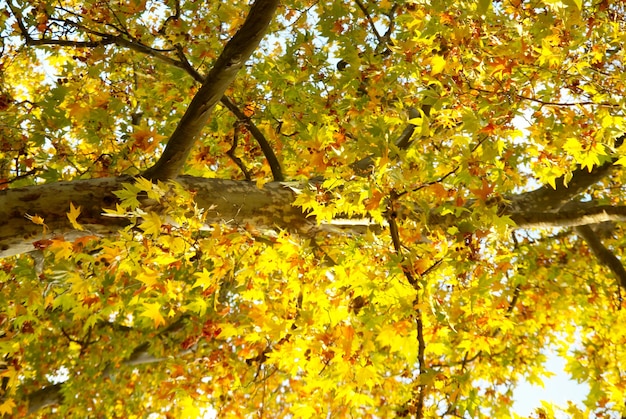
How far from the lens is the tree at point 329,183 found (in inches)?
85.5

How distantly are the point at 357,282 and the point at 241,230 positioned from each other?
85 centimetres

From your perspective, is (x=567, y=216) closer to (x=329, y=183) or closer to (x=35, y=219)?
(x=329, y=183)

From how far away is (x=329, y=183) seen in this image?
86.6 inches

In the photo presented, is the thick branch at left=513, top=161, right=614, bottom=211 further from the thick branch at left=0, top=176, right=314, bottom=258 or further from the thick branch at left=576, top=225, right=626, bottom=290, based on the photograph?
the thick branch at left=0, top=176, right=314, bottom=258

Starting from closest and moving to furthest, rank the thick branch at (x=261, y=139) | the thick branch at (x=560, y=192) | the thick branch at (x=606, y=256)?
the thick branch at (x=261, y=139) → the thick branch at (x=560, y=192) → the thick branch at (x=606, y=256)

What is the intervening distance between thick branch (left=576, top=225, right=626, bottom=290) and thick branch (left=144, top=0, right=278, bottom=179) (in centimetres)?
447

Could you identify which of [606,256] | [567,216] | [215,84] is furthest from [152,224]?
[606,256]

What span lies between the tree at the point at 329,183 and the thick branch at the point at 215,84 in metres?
0.01

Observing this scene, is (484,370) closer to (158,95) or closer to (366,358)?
(366,358)

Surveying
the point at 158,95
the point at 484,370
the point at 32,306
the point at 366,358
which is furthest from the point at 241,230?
the point at 484,370

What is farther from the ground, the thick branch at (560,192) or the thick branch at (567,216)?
the thick branch at (560,192)

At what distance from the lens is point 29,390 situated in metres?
6.67

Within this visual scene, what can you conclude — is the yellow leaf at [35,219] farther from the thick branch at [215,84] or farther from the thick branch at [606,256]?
the thick branch at [606,256]

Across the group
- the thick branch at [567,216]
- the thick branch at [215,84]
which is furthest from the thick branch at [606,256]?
the thick branch at [215,84]
